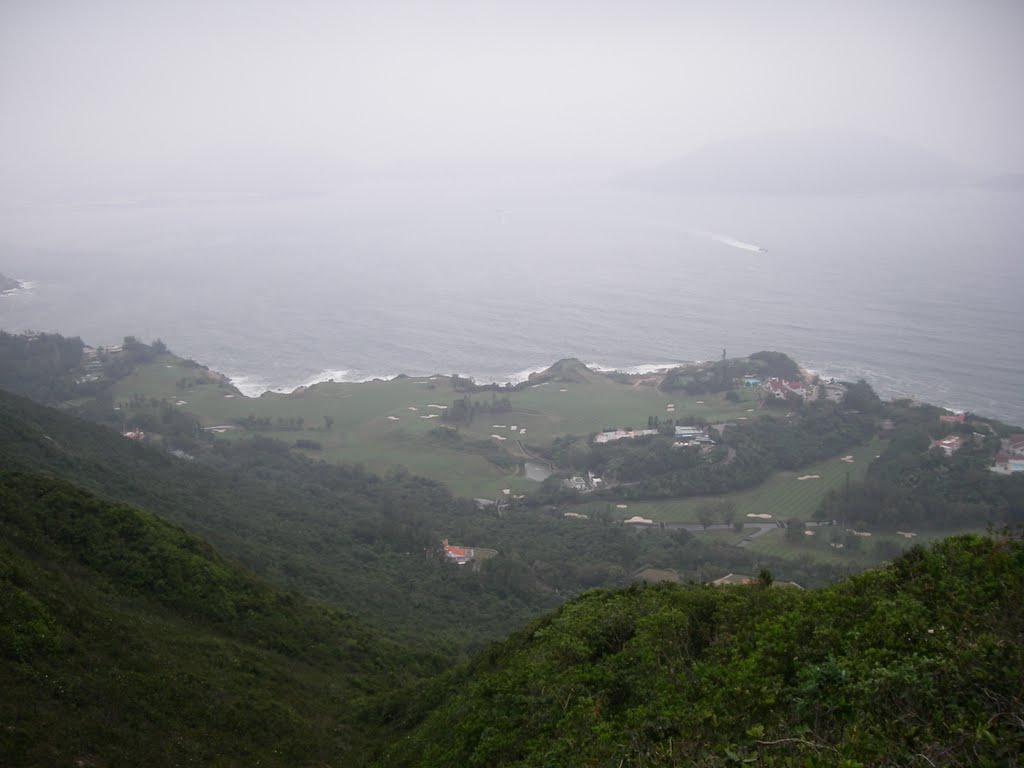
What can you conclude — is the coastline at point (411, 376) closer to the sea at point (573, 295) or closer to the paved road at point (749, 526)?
the sea at point (573, 295)

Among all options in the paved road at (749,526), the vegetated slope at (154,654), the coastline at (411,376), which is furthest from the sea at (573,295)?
the vegetated slope at (154,654)

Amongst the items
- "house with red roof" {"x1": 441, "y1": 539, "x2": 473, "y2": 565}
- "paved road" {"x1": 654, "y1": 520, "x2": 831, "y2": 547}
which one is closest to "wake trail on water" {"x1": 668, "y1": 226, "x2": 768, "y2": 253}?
"paved road" {"x1": 654, "y1": 520, "x2": 831, "y2": 547}

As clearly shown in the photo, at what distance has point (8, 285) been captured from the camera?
2904 inches

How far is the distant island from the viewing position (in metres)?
72.2

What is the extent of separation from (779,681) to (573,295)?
62.9m

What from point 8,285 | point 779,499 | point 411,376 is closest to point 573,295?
point 411,376

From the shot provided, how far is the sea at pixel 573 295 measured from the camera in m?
49.7

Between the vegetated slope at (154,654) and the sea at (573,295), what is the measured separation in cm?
3551

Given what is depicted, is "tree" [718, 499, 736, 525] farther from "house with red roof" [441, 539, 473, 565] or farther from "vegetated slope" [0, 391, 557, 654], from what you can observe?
"house with red roof" [441, 539, 473, 565]

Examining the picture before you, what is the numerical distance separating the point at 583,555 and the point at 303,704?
1609 centimetres

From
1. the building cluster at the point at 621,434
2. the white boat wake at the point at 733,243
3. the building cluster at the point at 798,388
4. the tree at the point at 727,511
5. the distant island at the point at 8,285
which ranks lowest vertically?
the tree at the point at 727,511

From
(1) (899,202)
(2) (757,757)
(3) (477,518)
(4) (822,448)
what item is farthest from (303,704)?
(1) (899,202)

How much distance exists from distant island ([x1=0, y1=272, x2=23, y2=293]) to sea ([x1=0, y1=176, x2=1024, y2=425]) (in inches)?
74.3

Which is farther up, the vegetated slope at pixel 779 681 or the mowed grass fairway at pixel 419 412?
the vegetated slope at pixel 779 681
